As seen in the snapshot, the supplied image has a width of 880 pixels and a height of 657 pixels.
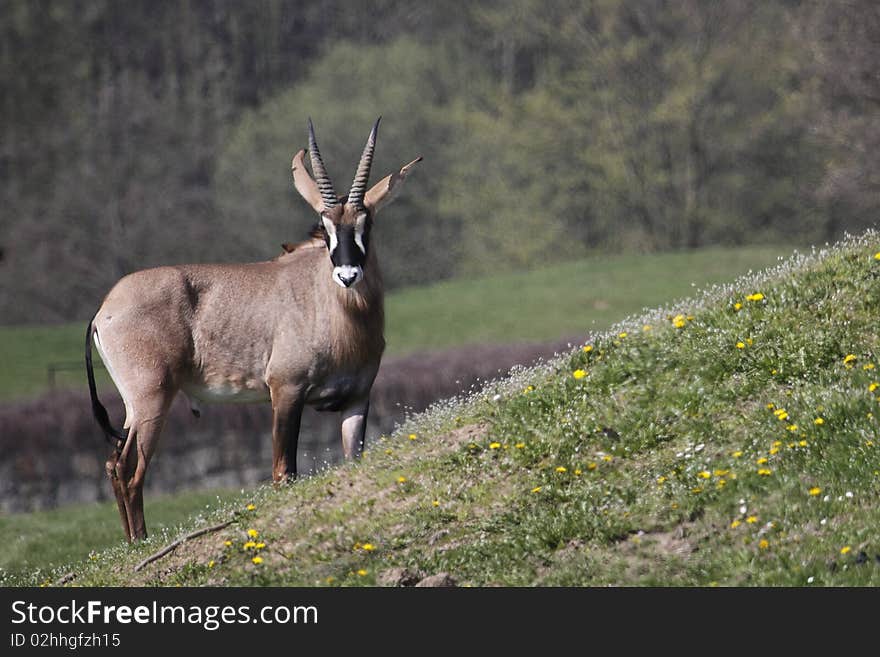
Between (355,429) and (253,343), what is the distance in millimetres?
1232

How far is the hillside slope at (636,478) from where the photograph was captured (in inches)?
322

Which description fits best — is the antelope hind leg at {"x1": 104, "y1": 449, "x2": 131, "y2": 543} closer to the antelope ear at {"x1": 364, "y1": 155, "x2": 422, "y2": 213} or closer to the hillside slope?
the hillside slope

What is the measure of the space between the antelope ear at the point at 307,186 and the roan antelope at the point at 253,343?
2 centimetres

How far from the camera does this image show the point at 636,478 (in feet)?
30.0

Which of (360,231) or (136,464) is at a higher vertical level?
(360,231)

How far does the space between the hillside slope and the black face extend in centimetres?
152

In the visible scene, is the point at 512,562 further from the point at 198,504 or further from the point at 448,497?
the point at 198,504

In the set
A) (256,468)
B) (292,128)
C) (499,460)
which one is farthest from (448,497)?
(292,128)

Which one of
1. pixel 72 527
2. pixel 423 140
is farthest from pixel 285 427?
pixel 423 140

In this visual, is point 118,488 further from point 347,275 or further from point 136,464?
point 347,275

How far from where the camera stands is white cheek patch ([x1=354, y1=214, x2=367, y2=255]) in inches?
428

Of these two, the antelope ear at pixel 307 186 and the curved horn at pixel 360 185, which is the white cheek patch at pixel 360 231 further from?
the antelope ear at pixel 307 186

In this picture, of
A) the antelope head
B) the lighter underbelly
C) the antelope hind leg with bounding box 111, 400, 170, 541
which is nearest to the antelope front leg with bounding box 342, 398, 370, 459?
the lighter underbelly

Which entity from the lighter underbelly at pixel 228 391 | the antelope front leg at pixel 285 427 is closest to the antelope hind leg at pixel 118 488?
the lighter underbelly at pixel 228 391
